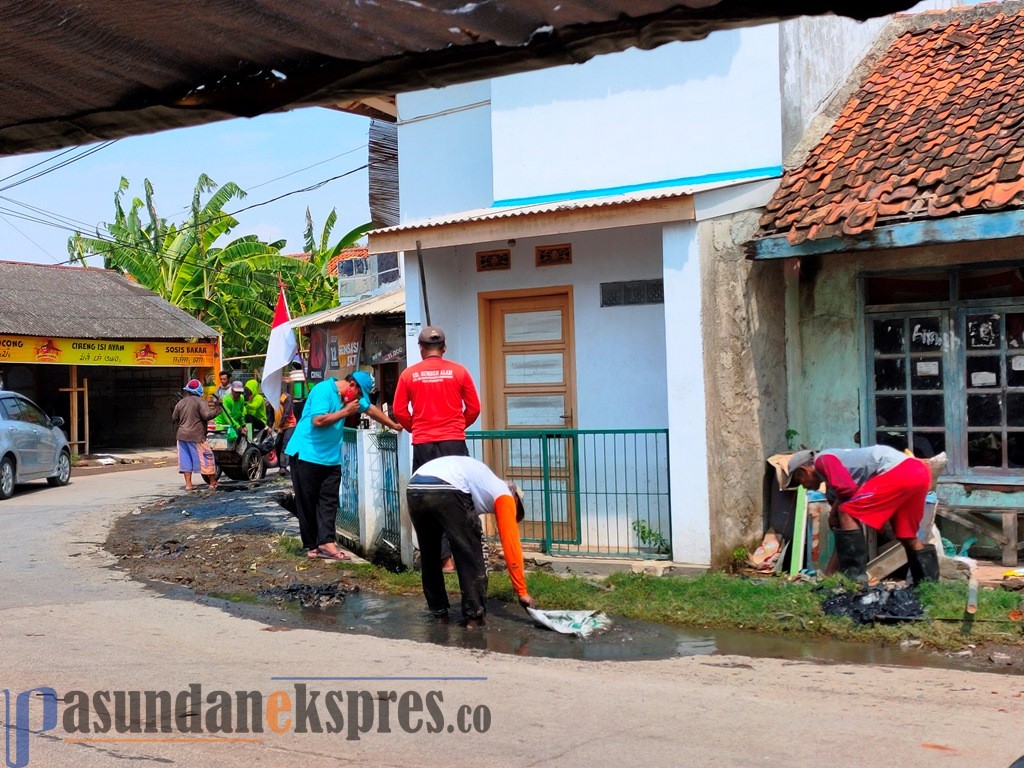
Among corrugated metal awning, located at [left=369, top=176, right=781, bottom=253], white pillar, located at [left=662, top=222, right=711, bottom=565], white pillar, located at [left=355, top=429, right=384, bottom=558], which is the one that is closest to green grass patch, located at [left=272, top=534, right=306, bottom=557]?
white pillar, located at [left=355, top=429, right=384, bottom=558]

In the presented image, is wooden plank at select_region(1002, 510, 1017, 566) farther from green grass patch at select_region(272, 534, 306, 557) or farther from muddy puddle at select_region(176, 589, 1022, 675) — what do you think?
green grass patch at select_region(272, 534, 306, 557)

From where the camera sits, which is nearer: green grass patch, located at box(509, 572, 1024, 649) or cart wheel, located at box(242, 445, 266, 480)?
green grass patch, located at box(509, 572, 1024, 649)

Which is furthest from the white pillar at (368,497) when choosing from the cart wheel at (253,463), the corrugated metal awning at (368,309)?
the cart wheel at (253,463)

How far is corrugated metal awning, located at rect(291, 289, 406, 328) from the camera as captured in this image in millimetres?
14961

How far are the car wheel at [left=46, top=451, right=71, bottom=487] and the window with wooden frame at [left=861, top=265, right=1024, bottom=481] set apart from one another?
14.8 m

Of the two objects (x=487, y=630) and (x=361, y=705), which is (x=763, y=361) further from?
(x=361, y=705)

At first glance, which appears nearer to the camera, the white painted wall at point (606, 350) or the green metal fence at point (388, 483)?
the white painted wall at point (606, 350)

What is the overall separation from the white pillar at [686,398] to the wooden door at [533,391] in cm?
117

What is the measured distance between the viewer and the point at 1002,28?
35.5 feet

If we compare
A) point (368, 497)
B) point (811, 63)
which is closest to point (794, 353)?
point (811, 63)

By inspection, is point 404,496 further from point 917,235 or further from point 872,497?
point 917,235

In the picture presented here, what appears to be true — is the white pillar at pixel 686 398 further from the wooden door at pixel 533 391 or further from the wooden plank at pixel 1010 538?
the wooden plank at pixel 1010 538

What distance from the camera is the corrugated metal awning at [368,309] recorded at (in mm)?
14961

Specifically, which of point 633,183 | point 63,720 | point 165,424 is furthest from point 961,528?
point 165,424
